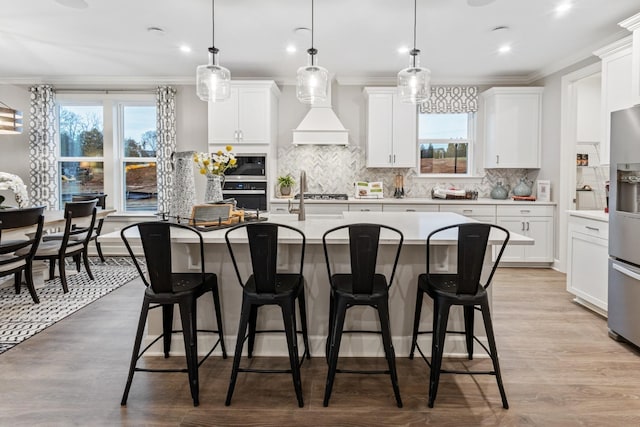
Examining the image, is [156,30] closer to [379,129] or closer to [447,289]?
[379,129]

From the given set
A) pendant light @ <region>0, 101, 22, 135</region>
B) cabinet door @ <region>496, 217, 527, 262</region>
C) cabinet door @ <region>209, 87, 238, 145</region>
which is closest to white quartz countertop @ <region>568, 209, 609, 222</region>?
cabinet door @ <region>496, 217, 527, 262</region>

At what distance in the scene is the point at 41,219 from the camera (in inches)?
148

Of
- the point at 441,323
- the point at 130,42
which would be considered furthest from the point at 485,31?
the point at 130,42

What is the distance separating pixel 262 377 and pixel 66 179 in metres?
5.29

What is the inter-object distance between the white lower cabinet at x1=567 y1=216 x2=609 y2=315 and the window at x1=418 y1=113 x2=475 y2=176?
2265 mm

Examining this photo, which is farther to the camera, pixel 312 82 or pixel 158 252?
pixel 312 82

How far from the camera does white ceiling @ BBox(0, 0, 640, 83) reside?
347cm

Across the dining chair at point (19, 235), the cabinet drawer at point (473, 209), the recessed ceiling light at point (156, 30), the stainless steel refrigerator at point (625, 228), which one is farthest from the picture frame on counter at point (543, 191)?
the dining chair at point (19, 235)

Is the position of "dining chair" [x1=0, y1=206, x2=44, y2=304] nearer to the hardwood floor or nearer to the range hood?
the hardwood floor

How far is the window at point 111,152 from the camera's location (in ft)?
19.8

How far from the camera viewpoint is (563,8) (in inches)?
136

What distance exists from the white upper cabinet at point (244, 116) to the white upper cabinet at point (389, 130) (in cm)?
139

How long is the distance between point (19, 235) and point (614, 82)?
5.56 metres

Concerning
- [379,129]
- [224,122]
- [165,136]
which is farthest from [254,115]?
[379,129]
